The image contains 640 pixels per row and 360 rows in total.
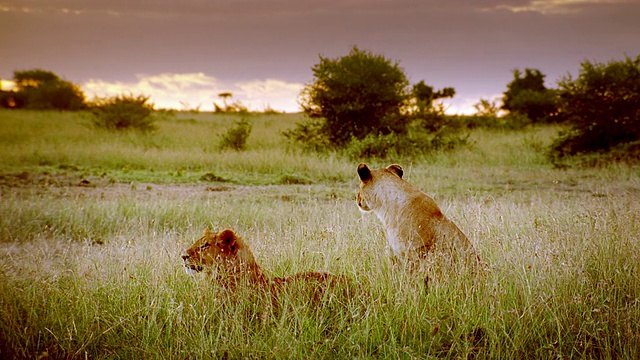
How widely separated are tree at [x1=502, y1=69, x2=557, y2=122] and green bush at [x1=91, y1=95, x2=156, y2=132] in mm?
24165

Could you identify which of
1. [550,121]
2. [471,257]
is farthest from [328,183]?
[550,121]

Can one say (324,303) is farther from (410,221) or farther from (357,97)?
(357,97)

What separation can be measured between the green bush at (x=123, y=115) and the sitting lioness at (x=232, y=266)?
2232 cm

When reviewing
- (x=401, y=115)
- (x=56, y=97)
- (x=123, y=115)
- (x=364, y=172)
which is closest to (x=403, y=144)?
(x=401, y=115)

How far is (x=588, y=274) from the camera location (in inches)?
170

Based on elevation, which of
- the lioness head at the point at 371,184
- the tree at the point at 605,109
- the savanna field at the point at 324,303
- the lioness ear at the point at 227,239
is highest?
the tree at the point at 605,109

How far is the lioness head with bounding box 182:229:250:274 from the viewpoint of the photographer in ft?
12.8

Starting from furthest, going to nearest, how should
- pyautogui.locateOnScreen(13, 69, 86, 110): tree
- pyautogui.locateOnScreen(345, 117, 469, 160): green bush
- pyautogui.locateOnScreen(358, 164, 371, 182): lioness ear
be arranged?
pyautogui.locateOnScreen(13, 69, 86, 110): tree → pyautogui.locateOnScreen(345, 117, 469, 160): green bush → pyautogui.locateOnScreen(358, 164, 371, 182): lioness ear

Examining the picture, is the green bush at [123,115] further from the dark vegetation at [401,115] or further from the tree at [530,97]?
the tree at [530,97]

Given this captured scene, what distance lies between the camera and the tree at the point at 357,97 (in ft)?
61.0

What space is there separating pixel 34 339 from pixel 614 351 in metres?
4.13

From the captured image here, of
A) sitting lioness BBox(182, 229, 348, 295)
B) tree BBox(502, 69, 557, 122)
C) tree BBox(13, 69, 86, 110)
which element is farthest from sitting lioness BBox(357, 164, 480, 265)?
tree BBox(13, 69, 86, 110)

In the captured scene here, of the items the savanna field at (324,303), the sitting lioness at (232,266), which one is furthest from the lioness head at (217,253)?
the savanna field at (324,303)

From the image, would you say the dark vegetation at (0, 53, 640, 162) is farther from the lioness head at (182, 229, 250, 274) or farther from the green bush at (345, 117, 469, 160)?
the lioness head at (182, 229, 250, 274)
